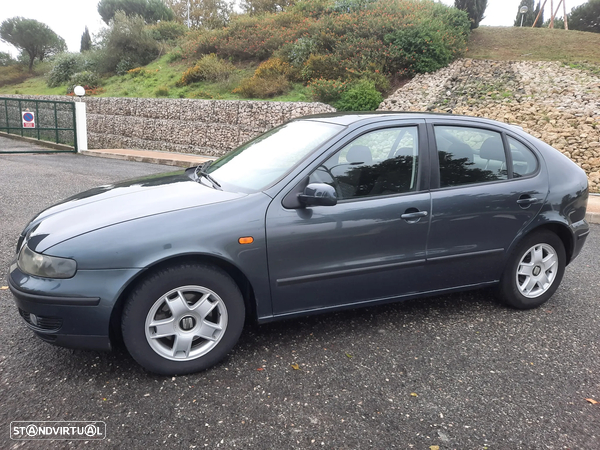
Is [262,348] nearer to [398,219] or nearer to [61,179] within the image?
[398,219]

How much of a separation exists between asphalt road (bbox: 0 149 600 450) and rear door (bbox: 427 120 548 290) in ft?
1.59

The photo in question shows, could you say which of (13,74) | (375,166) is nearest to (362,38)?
(375,166)

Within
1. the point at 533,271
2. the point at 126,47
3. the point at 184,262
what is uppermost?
the point at 126,47

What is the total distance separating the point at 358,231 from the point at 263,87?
17141mm

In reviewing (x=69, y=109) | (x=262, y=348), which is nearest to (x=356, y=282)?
(x=262, y=348)

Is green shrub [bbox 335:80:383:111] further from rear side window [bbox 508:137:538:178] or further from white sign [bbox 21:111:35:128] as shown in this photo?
rear side window [bbox 508:137:538:178]

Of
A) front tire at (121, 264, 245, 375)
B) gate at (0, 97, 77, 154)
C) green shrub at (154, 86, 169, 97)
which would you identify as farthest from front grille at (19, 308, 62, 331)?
green shrub at (154, 86, 169, 97)

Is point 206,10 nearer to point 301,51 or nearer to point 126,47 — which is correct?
point 126,47

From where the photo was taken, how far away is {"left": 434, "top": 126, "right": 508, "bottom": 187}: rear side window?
11.7 ft

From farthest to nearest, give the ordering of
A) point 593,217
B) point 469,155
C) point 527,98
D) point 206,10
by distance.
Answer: point 206,10, point 527,98, point 593,217, point 469,155

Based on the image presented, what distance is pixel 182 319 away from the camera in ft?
9.19

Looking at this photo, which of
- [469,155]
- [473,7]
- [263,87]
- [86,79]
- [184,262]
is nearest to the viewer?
[184,262]

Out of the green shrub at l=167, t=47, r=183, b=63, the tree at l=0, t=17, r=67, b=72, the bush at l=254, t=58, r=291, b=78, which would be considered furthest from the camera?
the tree at l=0, t=17, r=67, b=72

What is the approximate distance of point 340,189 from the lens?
3.22 m
